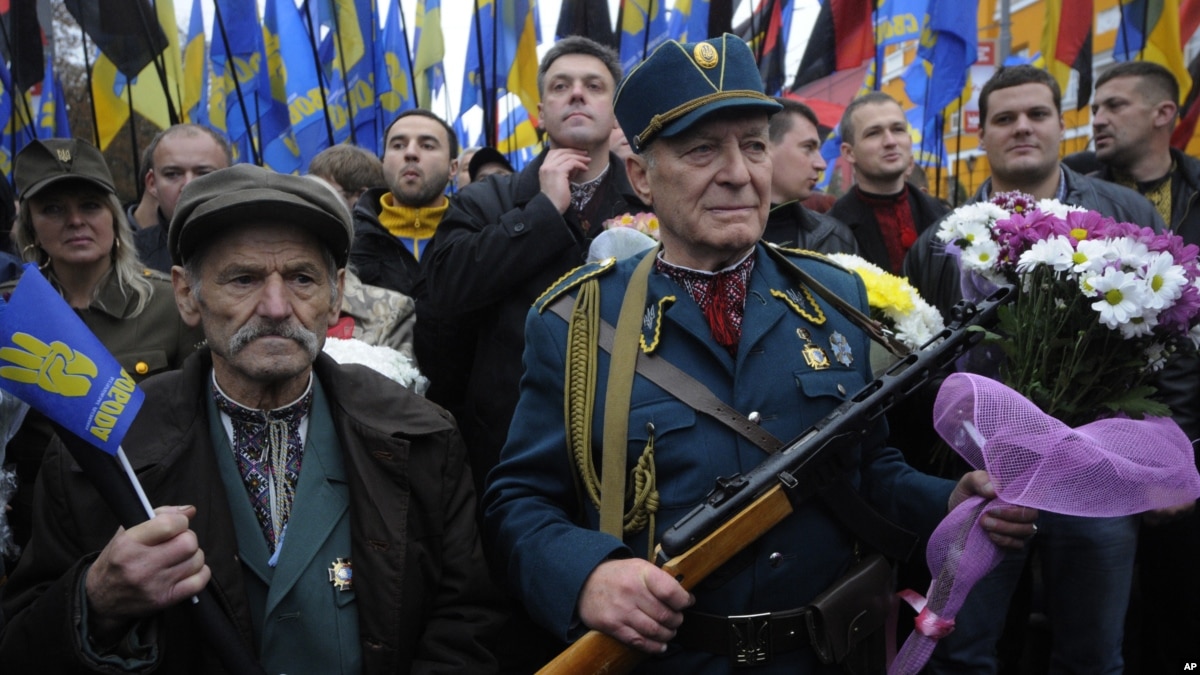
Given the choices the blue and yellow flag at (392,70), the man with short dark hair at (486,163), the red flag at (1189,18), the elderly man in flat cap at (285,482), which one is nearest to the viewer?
the elderly man in flat cap at (285,482)

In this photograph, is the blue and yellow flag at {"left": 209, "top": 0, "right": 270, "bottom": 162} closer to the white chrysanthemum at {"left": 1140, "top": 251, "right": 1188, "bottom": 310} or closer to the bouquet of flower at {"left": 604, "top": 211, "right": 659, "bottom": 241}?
the bouquet of flower at {"left": 604, "top": 211, "right": 659, "bottom": 241}

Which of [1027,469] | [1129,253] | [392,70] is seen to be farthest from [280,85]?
[1027,469]

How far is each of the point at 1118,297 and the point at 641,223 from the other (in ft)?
5.40

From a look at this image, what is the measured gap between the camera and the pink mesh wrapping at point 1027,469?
2164 millimetres

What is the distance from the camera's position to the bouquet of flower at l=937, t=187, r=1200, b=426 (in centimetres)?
265

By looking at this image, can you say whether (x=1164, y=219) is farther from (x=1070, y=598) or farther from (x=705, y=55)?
(x=705, y=55)

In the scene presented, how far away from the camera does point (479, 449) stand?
12.8ft

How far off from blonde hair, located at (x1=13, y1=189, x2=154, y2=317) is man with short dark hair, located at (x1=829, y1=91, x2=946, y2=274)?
3.75 m

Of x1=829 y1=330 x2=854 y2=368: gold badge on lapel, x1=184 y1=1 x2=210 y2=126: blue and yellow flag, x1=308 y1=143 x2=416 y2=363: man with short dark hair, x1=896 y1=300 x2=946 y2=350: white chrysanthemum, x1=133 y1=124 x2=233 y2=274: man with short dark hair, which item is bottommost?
x1=896 y1=300 x2=946 y2=350: white chrysanthemum

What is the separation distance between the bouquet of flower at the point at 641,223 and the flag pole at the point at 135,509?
2.02 meters

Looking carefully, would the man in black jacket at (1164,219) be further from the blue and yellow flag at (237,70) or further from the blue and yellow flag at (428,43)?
the blue and yellow flag at (428,43)

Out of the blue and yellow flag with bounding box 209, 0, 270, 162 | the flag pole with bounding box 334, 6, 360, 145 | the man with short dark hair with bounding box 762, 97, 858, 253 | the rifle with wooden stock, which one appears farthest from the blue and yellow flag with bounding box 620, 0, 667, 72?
the rifle with wooden stock

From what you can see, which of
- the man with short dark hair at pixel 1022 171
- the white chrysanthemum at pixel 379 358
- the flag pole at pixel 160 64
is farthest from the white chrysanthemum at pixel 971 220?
the flag pole at pixel 160 64

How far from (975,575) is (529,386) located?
117 centimetres
